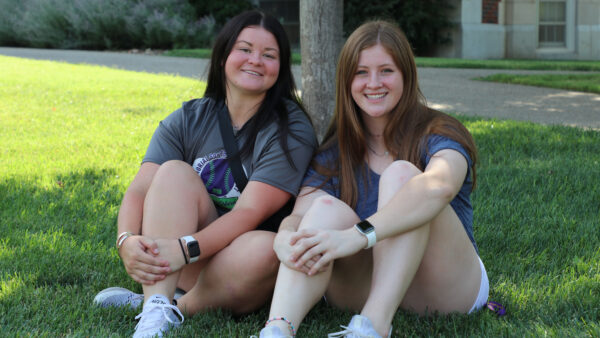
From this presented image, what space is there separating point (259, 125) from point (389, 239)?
86 centimetres

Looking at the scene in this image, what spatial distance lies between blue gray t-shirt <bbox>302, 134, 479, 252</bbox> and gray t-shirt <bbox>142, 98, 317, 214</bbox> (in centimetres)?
7

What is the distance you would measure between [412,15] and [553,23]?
4.37 m

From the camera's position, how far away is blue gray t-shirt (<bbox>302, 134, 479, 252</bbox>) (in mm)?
2561

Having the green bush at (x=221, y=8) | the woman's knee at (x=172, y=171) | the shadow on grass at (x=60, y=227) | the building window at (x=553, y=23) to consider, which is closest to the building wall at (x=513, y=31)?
the building window at (x=553, y=23)

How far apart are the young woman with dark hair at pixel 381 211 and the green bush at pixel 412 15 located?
1551cm

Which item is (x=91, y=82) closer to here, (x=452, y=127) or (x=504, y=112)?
(x=504, y=112)

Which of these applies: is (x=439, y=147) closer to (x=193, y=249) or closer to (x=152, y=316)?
(x=193, y=249)

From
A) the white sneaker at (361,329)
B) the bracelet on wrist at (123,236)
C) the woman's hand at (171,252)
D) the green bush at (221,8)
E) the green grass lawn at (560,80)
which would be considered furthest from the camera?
the green bush at (221,8)

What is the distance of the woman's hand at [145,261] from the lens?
8.27 feet

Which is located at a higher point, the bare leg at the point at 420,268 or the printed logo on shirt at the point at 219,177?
the printed logo on shirt at the point at 219,177

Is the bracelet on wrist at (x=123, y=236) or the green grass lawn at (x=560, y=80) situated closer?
the bracelet on wrist at (x=123, y=236)

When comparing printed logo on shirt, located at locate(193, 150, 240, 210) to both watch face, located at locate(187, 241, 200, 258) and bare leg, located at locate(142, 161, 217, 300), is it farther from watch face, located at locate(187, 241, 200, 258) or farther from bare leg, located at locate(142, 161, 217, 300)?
watch face, located at locate(187, 241, 200, 258)

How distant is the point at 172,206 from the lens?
2650mm

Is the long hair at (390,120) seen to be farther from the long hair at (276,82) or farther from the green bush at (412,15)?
the green bush at (412,15)
